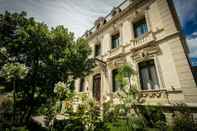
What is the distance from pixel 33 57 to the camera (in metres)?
7.47

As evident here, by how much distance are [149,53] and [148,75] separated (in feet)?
4.75

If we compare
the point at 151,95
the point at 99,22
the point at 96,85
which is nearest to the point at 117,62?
the point at 96,85

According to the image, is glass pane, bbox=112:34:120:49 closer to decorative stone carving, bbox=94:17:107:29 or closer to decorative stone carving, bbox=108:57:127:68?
decorative stone carving, bbox=108:57:127:68

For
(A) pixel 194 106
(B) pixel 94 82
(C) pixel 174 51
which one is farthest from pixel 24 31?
(A) pixel 194 106

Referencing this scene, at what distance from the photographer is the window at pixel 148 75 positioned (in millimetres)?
7238

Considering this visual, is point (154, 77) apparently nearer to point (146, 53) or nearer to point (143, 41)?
point (146, 53)

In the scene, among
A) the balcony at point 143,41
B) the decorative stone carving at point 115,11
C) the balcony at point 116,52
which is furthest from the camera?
the decorative stone carving at point 115,11

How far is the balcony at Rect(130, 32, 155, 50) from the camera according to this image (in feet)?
25.7

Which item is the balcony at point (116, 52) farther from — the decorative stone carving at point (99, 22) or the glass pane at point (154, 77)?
the decorative stone carving at point (99, 22)

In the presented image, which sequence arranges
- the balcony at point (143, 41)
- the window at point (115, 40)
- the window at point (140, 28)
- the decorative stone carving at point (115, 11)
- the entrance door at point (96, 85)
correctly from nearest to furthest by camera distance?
the balcony at point (143, 41) → the window at point (140, 28) → the window at point (115, 40) → the entrance door at point (96, 85) → the decorative stone carving at point (115, 11)

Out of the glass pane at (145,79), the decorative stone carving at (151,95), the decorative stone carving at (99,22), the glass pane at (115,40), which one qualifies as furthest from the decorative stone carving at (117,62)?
the decorative stone carving at (99,22)

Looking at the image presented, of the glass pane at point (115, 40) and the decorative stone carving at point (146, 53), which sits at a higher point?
the glass pane at point (115, 40)

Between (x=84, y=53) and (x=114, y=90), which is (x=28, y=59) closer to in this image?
(x=84, y=53)

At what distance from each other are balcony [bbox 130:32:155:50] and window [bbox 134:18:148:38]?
71 cm
